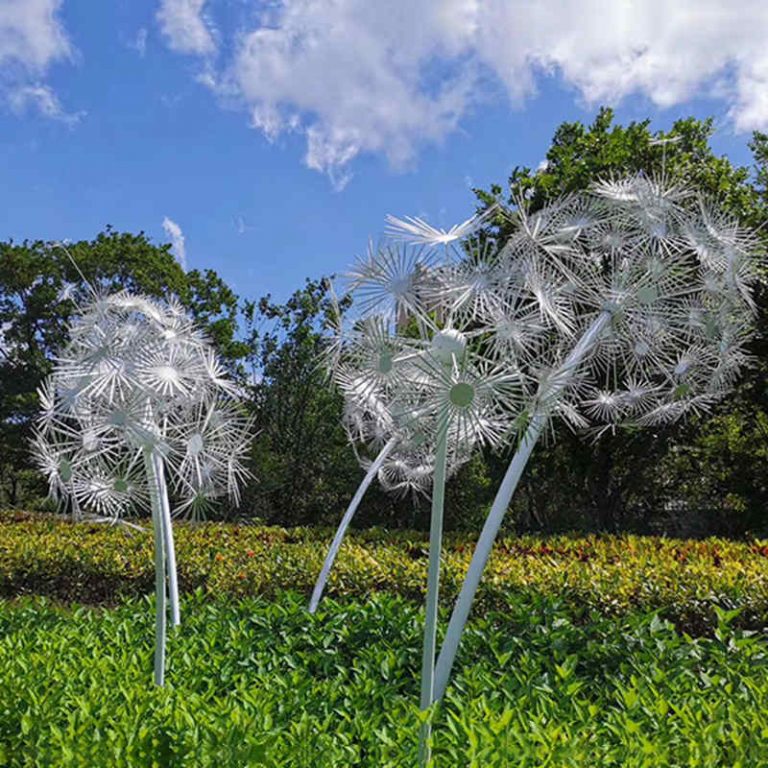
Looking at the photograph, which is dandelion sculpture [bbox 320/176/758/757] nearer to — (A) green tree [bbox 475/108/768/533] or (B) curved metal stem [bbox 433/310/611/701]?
Result: (B) curved metal stem [bbox 433/310/611/701]

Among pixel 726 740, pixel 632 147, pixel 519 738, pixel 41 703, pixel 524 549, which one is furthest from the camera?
pixel 632 147

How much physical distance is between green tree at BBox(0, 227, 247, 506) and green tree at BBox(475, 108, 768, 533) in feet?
30.2

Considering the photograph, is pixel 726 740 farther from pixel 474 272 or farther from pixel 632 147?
pixel 632 147

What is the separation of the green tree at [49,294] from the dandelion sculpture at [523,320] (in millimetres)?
14403

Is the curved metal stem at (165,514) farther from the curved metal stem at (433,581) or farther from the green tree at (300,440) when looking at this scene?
the green tree at (300,440)

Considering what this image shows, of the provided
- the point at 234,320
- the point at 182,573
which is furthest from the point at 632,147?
the point at 234,320

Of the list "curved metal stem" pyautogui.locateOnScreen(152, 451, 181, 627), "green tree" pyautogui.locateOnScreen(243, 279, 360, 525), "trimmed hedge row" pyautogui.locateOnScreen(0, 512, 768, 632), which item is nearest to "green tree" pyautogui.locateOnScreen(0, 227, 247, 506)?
"green tree" pyautogui.locateOnScreen(243, 279, 360, 525)

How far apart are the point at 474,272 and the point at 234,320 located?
16105 millimetres

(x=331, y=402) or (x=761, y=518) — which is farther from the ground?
(x=331, y=402)

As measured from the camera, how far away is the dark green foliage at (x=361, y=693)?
2344 millimetres

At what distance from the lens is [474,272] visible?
3.01 meters

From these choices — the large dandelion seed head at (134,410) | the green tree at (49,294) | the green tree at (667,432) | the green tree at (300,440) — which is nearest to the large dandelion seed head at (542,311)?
the large dandelion seed head at (134,410)

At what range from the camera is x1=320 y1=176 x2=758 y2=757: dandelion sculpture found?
2760 mm

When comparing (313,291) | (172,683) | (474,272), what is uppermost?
(313,291)
